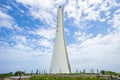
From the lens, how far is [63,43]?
101ft

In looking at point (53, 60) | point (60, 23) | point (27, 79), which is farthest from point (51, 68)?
point (27, 79)

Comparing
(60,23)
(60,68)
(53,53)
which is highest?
(60,23)

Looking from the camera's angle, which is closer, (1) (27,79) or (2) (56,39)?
(1) (27,79)

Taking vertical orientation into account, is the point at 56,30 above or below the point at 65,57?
above

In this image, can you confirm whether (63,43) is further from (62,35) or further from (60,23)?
(60,23)

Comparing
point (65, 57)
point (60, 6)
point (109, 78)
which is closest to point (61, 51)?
point (65, 57)

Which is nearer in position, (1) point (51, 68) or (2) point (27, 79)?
(2) point (27, 79)

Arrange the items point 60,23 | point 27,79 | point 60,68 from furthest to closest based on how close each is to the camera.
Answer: point 60,23
point 60,68
point 27,79

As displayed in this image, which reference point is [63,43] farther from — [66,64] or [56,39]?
[66,64]

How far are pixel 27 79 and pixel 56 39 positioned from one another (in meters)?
12.0

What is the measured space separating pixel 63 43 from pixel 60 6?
274 inches

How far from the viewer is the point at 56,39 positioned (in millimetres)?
31156

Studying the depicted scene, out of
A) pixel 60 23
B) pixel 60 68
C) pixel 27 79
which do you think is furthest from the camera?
pixel 60 23

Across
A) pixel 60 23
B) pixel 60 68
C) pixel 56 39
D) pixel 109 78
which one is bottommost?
pixel 109 78
